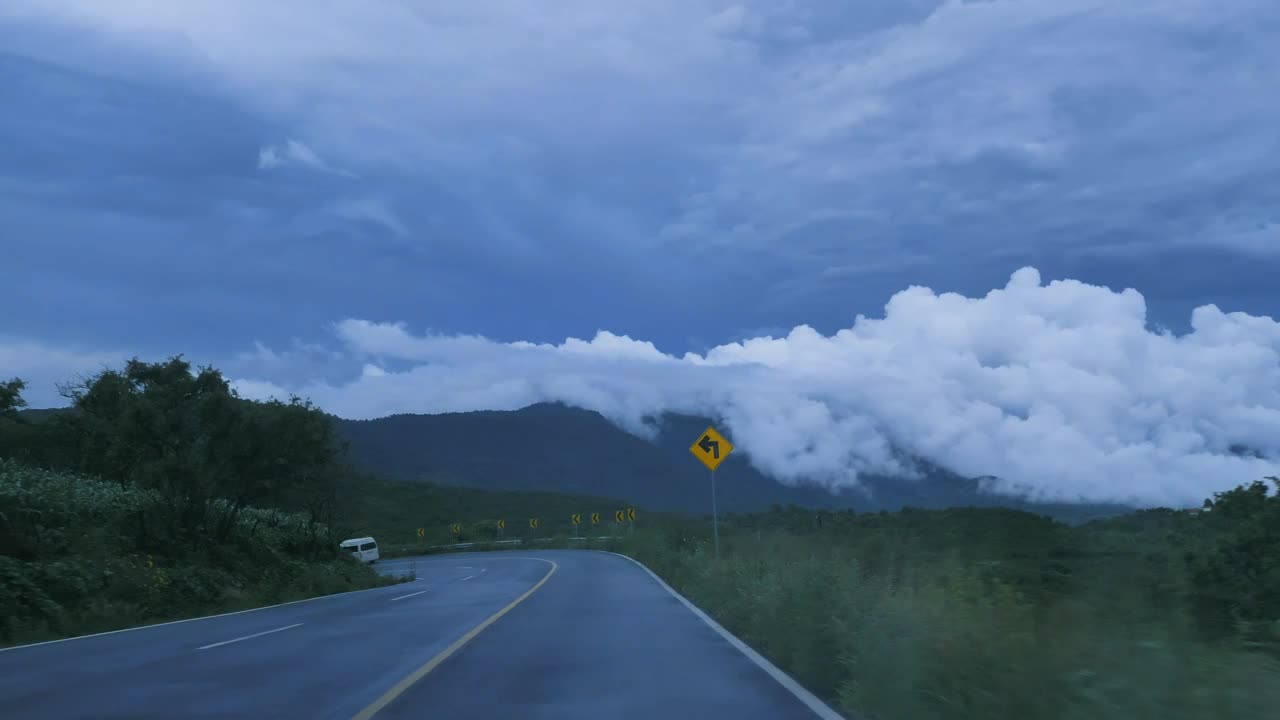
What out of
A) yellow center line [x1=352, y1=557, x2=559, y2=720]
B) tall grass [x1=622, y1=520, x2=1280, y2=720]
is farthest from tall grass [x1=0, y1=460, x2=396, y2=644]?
tall grass [x1=622, y1=520, x2=1280, y2=720]

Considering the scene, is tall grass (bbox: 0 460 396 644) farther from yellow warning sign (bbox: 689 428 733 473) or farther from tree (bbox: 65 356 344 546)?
yellow warning sign (bbox: 689 428 733 473)

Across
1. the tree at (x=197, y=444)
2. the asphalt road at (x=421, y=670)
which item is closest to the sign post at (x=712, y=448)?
the asphalt road at (x=421, y=670)

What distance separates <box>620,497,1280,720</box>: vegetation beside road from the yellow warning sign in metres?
13.8

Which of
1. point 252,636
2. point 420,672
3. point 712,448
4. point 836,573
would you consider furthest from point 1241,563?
point 712,448

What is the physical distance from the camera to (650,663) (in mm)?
12188

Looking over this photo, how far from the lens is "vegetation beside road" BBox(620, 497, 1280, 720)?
17.5 ft

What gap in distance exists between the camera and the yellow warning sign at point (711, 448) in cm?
2688

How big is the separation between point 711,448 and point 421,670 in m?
16.0

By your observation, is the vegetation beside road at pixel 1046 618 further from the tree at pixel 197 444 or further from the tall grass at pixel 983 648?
the tree at pixel 197 444

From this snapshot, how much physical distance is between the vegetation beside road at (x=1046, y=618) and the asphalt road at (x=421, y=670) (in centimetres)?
85

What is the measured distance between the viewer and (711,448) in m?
27.2

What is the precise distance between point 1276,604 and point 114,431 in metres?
36.3

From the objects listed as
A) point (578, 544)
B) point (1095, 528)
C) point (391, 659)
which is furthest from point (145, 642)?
point (578, 544)

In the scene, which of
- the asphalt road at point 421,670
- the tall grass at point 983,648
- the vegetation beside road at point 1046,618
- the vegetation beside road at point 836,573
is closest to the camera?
the tall grass at point 983,648
